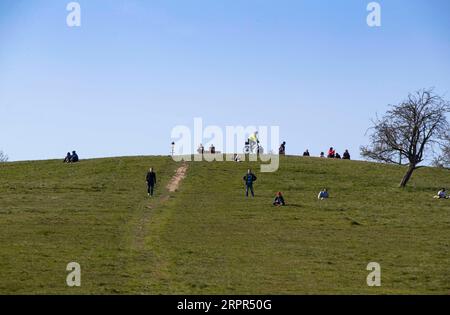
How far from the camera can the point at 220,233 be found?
39.5m

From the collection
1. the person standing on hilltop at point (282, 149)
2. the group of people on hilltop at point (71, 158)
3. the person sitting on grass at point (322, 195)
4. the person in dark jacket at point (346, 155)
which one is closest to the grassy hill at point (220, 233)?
the person sitting on grass at point (322, 195)

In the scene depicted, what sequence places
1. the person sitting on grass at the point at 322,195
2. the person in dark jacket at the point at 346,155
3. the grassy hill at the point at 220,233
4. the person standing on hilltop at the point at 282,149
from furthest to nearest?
the person in dark jacket at the point at 346,155 → the person standing on hilltop at the point at 282,149 → the person sitting on grass at the point at 322,195 → the grassy hill at the point at 220,233

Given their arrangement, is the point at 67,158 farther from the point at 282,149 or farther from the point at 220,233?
the point at 220,233

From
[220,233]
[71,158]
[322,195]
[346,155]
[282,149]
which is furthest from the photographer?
[346,155]

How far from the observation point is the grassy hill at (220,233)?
1039 inches

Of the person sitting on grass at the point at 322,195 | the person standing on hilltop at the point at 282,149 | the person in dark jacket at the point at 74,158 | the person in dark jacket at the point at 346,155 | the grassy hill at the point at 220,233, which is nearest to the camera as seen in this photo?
the grassy hill at the point at 220,233

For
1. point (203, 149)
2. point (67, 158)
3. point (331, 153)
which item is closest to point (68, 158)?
point (67, 158)

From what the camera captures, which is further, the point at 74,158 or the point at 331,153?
the point at 331,153

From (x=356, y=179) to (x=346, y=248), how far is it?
3815cm

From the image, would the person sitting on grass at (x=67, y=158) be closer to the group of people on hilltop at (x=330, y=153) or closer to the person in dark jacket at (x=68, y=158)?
the person in dark jacket at (x=68, y=158)

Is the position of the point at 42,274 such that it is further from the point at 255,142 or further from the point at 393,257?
the point at 255,142
